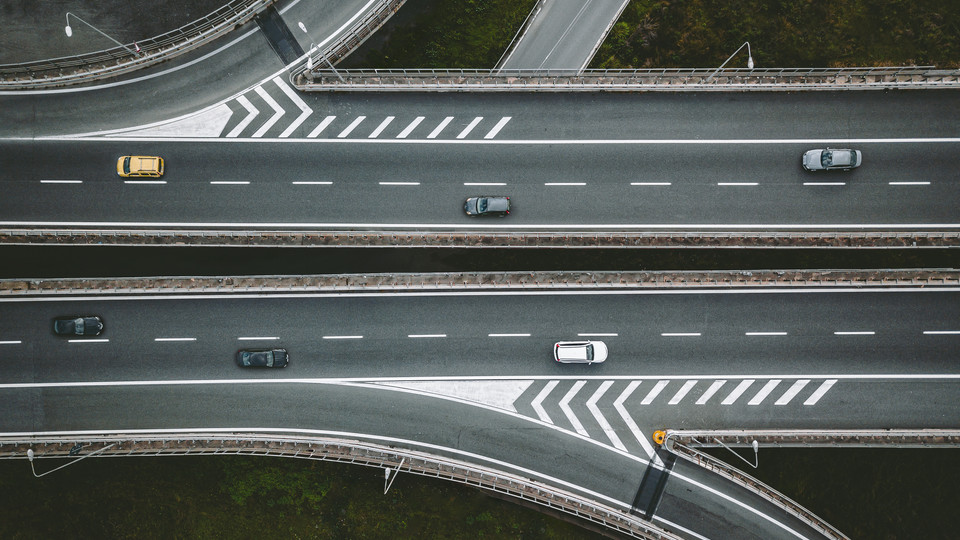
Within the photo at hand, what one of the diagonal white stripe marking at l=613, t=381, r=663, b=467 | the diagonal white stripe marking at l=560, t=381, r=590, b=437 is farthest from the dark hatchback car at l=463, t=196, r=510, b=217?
the diagonal white stripe marking at l=613, t=381, r=663, b=467

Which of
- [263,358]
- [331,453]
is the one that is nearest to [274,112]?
[263,358]

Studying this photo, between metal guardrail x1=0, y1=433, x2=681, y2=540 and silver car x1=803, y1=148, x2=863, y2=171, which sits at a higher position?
silver car x1=803, y1=148, x2=863, y2=171

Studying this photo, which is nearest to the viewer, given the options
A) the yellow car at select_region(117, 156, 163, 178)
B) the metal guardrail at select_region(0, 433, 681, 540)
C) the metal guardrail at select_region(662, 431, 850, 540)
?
the metal guardrail at select_region(0, 433, 681, 540)

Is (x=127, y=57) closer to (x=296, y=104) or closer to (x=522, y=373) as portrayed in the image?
(x=296, y=104)

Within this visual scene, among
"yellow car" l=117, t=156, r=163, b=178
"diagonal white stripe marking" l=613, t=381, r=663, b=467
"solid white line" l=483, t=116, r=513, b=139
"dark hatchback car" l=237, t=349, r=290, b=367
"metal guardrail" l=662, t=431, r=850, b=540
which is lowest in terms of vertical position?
"metal guardrail" l=662, t=431, r=850, b=540

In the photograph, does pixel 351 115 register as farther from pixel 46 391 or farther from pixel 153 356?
pixel 46 391

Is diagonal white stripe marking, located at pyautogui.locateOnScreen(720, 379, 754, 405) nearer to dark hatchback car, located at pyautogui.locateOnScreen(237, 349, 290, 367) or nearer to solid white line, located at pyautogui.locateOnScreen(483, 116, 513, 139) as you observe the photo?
solid white line, located at pyautogui.locateOnScreen(483, 116, 513, 139)

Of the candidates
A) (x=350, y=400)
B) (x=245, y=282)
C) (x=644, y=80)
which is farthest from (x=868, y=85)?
(x=245, y=282)
